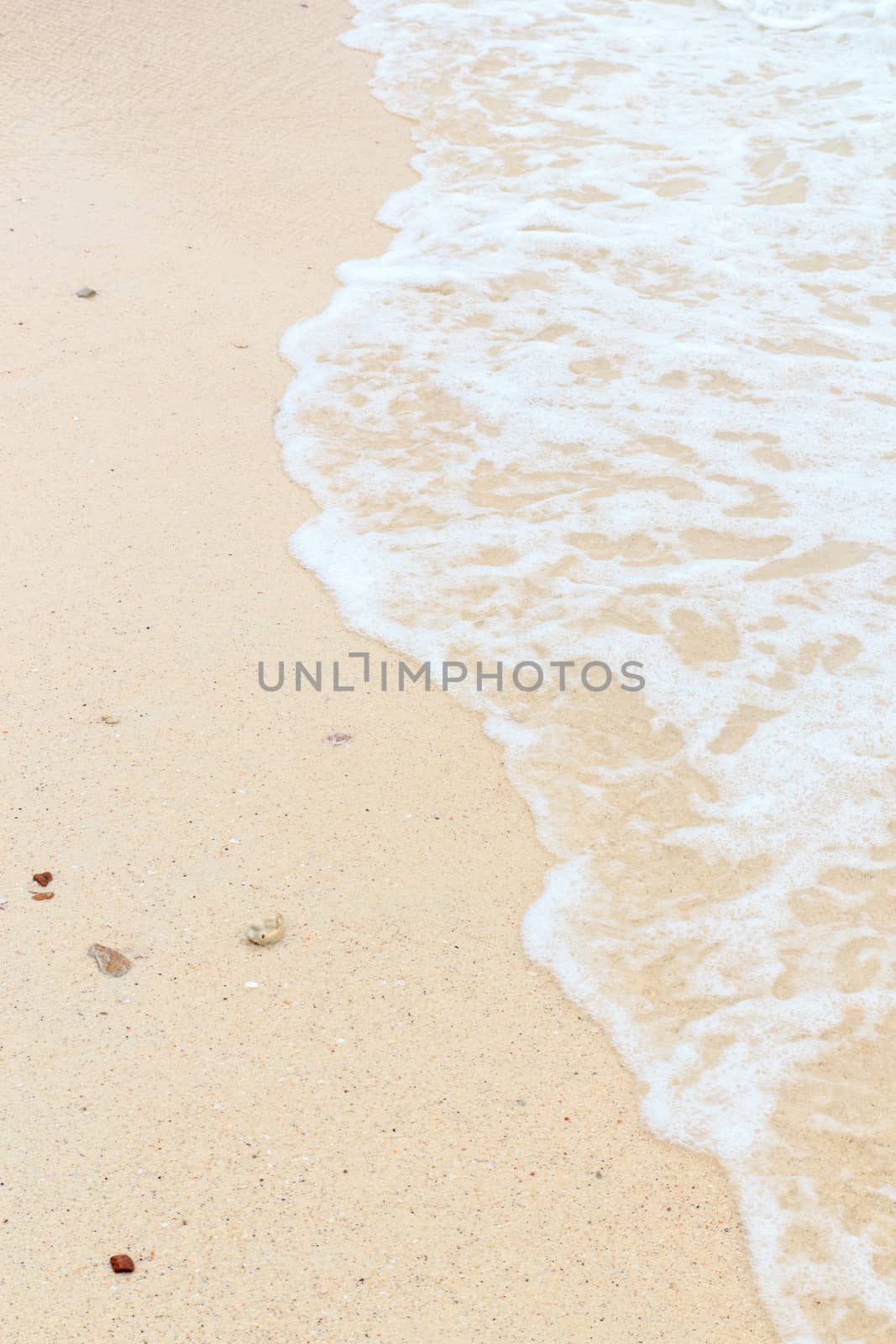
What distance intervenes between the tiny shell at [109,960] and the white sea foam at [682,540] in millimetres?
747

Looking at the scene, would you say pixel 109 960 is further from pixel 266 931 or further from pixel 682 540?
pixel 682 540

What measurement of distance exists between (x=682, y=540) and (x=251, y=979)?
71.5 inches

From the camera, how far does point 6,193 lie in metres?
4.74

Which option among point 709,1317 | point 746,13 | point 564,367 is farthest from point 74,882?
point 746,13

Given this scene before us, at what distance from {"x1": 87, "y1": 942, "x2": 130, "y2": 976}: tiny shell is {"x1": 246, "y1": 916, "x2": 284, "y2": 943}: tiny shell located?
8.7 inches

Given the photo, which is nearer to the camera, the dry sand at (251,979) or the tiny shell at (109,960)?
the dry sand at (251,979)

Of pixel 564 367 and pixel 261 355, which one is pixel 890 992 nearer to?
pixel 564 367

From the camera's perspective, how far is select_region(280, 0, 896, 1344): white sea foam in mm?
2035

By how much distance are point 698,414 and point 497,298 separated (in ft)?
3.70

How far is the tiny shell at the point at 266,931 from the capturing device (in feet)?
7.01

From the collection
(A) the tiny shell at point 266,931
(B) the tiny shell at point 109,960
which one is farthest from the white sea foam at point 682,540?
(B) the tiny shell at point 109,960

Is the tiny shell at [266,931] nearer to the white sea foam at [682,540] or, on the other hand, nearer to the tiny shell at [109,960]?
the tiny shell at [109,960]

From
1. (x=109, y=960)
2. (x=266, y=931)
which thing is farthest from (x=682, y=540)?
(x=109, y=960)

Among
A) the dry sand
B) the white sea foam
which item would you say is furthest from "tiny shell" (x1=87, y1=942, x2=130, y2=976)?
the white sea foam
